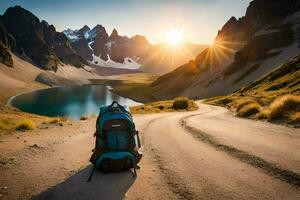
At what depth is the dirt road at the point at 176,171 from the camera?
25.3ft

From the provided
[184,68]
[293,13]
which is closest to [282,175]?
[293,13]

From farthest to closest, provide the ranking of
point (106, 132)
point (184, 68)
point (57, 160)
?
point (184, 68)
point (57, 160)
point (106, 132)

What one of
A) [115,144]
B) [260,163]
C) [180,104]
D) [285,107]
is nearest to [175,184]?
[115,144]

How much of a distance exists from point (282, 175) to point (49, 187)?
704cm

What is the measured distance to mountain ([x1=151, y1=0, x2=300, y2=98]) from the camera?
383ft

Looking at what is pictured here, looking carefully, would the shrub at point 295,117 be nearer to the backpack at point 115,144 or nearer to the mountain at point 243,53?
the backpack at point 115,144

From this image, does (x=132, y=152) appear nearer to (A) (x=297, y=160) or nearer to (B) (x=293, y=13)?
(A) (x=297, y=160)

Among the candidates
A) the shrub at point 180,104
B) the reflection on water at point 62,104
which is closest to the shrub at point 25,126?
the shrub at point 180,104

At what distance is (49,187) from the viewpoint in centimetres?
860

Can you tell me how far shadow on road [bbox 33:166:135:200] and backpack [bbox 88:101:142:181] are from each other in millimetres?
334

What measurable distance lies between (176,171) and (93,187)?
278 cm

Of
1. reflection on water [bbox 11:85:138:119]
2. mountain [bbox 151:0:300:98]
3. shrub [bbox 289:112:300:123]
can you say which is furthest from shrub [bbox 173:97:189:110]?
mountain [bbox 151:0:300:98]

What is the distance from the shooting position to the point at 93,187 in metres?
8.35

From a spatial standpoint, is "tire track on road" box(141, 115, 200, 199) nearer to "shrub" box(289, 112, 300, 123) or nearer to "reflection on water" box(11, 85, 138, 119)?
"shrub" box(289, 112, 300, 123)
